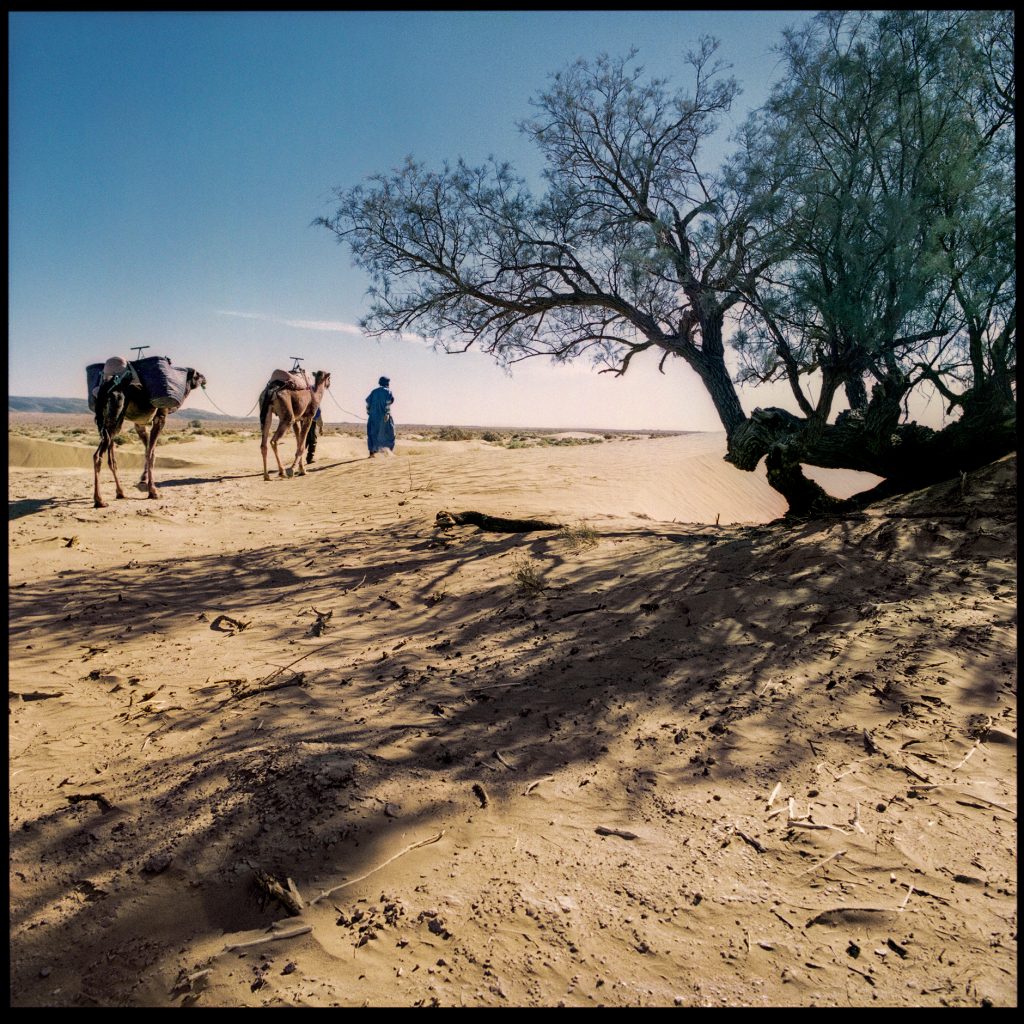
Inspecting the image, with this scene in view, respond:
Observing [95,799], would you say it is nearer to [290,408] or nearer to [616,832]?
[616,832]

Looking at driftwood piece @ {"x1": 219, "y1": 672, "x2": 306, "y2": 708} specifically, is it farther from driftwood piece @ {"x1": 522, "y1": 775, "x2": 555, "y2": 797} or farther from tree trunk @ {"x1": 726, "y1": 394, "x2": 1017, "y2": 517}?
tree trunk @ {"x1": 726, "y1": 394, "x2": 1017, "y2": 517}

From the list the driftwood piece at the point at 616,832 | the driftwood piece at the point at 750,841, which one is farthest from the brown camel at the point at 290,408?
the driftwood piece at the point at 750,841

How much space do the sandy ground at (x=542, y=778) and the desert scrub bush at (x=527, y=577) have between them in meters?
0.04

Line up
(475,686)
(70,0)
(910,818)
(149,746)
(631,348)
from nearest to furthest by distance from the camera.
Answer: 1. (70,0)
2. (910,818)
3. (149,746)
4. (475,686)
5. (631,348)

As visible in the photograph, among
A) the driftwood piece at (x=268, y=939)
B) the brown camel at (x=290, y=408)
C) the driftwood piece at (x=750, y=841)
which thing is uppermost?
the brown camel at (x=290, y=408)

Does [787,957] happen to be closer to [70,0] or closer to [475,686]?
[475,686]

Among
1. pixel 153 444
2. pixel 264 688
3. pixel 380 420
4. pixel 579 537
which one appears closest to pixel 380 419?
pixel 380 420

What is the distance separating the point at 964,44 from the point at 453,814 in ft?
24.1

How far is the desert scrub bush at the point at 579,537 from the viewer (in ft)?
21.7

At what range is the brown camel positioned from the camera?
13.6 meters

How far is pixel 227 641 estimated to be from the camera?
196 inches

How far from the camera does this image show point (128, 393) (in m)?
10.2

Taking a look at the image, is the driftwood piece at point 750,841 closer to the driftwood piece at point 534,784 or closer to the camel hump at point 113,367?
the driftwood piece at point 534,784

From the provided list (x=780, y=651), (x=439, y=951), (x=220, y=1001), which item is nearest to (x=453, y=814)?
(x=439, y=951)
